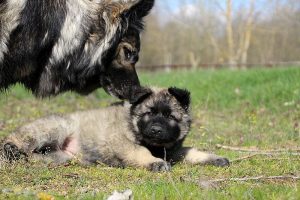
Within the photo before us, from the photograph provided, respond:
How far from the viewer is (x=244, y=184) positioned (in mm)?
3998

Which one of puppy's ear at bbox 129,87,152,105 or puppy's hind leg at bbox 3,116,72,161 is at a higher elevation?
puppy's ear at bbox 129,87,152,105

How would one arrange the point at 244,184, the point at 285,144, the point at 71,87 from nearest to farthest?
the point at 244,184 < the point at 71,87 < the point at 285,144

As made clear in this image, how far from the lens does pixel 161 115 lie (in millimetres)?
5277

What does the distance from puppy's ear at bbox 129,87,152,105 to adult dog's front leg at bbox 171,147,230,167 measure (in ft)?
2.34

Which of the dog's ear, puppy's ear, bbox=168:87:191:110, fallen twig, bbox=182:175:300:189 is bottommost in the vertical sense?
fallen twig, bbox=182:175:300:189

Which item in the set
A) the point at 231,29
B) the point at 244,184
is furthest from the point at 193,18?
the point at 244,184

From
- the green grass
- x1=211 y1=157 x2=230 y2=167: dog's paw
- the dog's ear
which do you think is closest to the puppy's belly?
the green grass

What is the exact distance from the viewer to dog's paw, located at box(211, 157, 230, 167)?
517 centimetres

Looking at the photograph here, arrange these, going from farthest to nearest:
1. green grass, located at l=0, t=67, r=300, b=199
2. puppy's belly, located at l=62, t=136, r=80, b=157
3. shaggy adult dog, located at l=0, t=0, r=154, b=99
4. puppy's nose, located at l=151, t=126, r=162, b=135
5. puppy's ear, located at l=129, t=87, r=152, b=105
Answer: puppy's belly, located at l=62, t=136, r=80, b=157 < puppy's ear, located at l=129, t=87, r=152, b=105 < puppy's nose, located at l=151, t=126, r=162, b=135 < shaggy adult dog, located at l=0, t=0, r=154, b=99 < green grass, located at l=0, t=67, r=300, b=199

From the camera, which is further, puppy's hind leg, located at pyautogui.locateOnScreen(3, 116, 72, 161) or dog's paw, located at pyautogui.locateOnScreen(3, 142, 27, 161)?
puppy's hind leg, located at pyautogui.locateOnScreen(3, 116, 72, 161)

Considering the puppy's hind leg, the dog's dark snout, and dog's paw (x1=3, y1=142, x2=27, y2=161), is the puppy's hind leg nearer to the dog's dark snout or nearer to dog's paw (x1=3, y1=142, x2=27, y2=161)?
dog's paw (x1=3, y1=142, x2=27, y2=161)

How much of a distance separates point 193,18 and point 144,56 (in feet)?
42.1

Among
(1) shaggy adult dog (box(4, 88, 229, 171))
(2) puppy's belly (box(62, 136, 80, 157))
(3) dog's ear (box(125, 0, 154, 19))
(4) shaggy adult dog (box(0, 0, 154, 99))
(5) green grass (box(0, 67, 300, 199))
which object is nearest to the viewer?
(5) green grass (box(0, 67, 300, 199))

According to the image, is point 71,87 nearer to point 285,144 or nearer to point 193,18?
point 285,144
